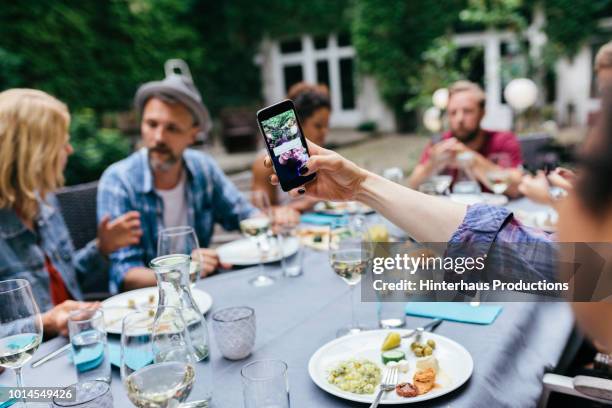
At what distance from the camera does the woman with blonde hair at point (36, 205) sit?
1.98 metres

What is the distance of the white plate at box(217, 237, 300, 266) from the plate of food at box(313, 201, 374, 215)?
0.51 m

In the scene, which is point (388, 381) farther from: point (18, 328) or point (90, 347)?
point (18, 328)

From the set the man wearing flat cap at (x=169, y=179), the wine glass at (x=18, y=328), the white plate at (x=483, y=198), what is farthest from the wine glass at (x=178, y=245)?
the white plate at (x=483, y=198)

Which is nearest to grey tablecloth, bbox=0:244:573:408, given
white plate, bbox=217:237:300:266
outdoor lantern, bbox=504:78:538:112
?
white plate, bbox=217:237:300:266

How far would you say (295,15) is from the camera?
52.9 feet

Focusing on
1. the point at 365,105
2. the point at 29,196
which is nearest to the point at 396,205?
the point at 29,196

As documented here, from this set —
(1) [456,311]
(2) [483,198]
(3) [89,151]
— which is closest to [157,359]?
(1) [456,311]

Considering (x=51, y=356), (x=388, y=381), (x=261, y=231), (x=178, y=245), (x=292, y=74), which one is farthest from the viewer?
(x=292, y=74)

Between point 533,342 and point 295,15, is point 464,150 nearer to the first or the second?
point 533,342

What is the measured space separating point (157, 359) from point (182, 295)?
20 centimetres

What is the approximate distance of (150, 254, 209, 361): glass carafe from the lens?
44.4 inches

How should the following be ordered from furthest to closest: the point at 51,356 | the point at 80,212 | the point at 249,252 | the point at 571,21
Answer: the point at 571,21 → the point at 80,212 → the point at 249,252 → the point at 51,356

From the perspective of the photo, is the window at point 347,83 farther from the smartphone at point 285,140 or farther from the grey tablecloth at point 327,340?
the smartphone at point 285,140

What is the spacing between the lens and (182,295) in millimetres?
1203
